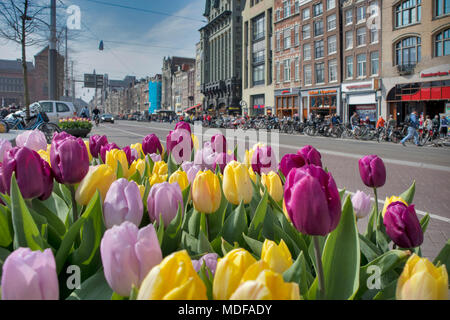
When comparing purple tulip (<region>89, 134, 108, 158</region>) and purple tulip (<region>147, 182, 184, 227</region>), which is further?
purple tulip (<region>89, 134, 108, 158</region>)

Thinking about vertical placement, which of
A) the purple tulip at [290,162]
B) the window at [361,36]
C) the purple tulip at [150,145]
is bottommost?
the purple tulip at [290,162]

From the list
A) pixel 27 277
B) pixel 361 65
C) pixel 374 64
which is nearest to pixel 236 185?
pixel 27 277

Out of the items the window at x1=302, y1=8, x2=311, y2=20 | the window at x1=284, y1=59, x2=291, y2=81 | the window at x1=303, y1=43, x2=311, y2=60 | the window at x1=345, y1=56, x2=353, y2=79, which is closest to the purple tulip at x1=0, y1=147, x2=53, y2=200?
the window at x1=345, y1=56, x2=353, y2=79

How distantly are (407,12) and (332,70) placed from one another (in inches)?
279

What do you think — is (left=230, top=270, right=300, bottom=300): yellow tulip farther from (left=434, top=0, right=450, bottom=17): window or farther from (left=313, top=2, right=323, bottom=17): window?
(left=313, top=2, right=323, bottom=17): window

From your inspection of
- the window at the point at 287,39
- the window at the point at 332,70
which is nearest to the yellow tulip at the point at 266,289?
the window at the point at 332,70

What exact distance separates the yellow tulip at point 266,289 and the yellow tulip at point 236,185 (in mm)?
697

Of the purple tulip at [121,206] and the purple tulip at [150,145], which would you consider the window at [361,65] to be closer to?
the purple tulip at [150,145]

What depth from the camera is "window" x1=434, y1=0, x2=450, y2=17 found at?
23.1 metres

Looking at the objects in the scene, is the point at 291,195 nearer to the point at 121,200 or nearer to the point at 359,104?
the point at 121,200

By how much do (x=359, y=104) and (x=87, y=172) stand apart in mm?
30077

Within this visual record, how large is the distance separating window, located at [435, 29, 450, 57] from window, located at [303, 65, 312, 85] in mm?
11504

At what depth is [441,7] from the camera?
76.8ft

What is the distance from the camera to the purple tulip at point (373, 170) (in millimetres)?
1447
